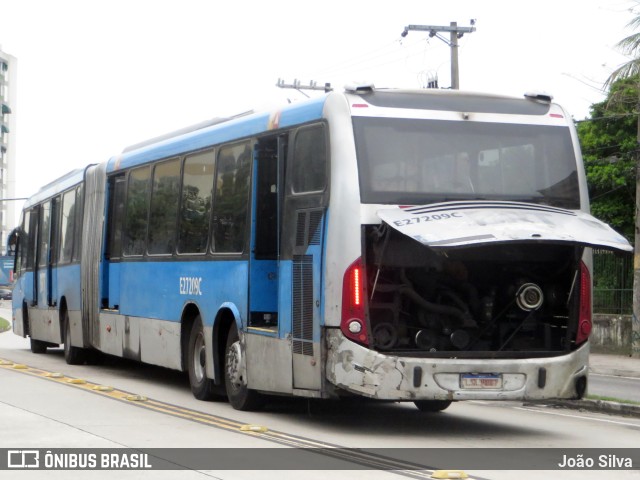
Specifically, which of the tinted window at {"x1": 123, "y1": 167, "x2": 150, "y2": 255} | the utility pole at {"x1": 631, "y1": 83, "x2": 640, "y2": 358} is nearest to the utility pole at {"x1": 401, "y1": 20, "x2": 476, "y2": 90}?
the utility pole at {"x1": 631, "y1": 83, "x2": 640, "y2": 358}

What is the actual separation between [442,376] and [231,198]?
4.08 metres

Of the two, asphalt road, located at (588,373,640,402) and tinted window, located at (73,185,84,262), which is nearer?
asphalt road, located at (588,373,640,402)

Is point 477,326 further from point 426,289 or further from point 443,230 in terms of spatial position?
point 443,230

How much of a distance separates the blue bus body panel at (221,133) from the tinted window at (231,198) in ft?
0.72

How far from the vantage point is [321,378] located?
1230 cm

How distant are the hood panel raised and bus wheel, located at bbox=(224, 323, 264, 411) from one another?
10.6ft

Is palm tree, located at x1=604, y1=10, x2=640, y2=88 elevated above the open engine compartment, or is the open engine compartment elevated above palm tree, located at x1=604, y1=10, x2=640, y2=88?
palm tree, located at x1=604, y1=10, x2=640, y2=88

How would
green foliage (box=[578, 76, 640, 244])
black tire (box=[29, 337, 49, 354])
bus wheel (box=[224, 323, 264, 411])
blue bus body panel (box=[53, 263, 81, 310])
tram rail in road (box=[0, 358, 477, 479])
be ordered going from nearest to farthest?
tram rail in road (box=[0, 358, 477, 479]) < bus wheel (box=[224, 323, 264, 411]) < blue bus body panel (box=[53, 263, 81, 310]) < black tire (box=[29, 337, 49, 354]) < green foliage (box=[578, 76, 640, 244])

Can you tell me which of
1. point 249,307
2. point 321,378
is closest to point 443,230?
point 321,378

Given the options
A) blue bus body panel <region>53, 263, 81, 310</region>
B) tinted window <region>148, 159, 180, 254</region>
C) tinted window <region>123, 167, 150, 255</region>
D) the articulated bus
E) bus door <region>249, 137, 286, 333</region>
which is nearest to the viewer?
the articulated bus

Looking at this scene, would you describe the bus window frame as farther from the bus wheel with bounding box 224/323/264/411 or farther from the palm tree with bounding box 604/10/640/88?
the palm tree with bounding box 604/10/640/88

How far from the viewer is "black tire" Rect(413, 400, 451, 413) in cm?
1513

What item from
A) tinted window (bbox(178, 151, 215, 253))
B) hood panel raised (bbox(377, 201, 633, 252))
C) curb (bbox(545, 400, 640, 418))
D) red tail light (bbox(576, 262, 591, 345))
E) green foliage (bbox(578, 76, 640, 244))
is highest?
green foliage (bbox(578, 76, 640, 244))

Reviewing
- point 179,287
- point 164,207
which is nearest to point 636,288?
point 164,207
